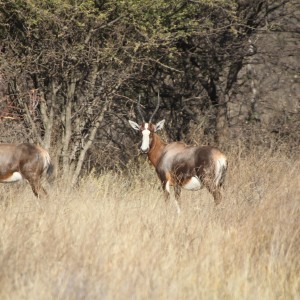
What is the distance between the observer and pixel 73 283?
16.8 feet

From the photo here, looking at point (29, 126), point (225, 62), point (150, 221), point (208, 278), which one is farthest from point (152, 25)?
point (208, 278)

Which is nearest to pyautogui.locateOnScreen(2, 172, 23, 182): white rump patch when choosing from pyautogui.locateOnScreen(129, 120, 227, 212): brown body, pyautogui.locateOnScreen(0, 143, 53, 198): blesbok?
pyautogui.locateOnScreen(0, 143, 53, 198): blesbok

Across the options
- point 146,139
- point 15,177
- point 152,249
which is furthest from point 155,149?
point 152,249

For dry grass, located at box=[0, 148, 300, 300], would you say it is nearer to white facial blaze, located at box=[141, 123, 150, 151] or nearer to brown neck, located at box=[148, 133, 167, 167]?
white facial blaze, located at box=[141, 123, 150, 151]

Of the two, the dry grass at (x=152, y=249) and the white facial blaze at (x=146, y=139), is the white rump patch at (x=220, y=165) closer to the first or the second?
the dry grass at (x=152, y=249)

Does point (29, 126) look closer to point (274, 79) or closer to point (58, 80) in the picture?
point (58, 80)

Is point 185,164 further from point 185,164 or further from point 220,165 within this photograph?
point 220,165

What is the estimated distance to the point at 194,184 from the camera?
10039mm

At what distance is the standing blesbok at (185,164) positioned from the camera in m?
9.80

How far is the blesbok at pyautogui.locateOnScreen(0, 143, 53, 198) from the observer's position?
1061 cm

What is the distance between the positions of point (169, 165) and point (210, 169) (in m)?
0.92

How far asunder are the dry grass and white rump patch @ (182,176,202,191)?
166 centimetres

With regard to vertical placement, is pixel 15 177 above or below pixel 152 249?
below

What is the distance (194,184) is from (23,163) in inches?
98.7
